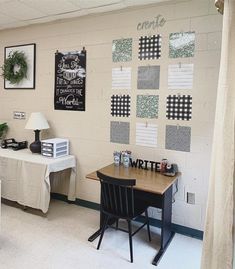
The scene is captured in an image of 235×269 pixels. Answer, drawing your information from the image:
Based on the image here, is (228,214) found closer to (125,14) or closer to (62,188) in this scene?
(125,14)

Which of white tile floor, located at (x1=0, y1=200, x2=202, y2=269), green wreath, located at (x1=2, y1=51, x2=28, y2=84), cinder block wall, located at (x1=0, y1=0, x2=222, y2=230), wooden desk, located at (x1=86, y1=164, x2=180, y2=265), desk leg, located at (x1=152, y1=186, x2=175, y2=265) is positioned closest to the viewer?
white tile floor, located at (x1=0, y1=200, x2=202, y2=269)

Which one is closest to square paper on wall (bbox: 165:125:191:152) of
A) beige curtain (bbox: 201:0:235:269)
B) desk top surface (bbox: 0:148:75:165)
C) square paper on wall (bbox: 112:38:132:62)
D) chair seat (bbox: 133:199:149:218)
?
chair seat (bbox: 133:199:149:218)

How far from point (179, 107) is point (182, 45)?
67cm

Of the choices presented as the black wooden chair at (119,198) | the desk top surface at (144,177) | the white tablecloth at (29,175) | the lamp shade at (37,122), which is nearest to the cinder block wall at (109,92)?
the lamp shade at (37,122)

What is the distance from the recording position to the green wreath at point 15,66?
12.7 feet

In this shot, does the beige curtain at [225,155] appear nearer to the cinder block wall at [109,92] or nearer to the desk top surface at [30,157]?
the cinder block wall at [109,92]

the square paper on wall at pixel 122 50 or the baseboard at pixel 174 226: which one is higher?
the square paper on wall at pixel 122 50

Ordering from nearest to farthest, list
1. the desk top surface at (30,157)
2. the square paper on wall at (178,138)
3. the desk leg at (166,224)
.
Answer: the desk leg at (166,224), the square paper on wall at (178,138), the desk top surface at (30,157)

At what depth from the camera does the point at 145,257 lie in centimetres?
249

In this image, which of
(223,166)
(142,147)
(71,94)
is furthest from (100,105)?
(223,166)

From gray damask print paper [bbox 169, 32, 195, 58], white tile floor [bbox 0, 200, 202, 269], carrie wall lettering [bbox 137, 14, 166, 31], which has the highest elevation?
carrie wall lettering [bbox 137, 14, 166, 31]

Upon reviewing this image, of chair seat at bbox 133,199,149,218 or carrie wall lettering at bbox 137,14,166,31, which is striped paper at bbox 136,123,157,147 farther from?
carrie wall lettering at bbox 137,14,166,31

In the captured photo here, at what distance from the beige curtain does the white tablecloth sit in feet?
7.28

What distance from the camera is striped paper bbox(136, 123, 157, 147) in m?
3.04
